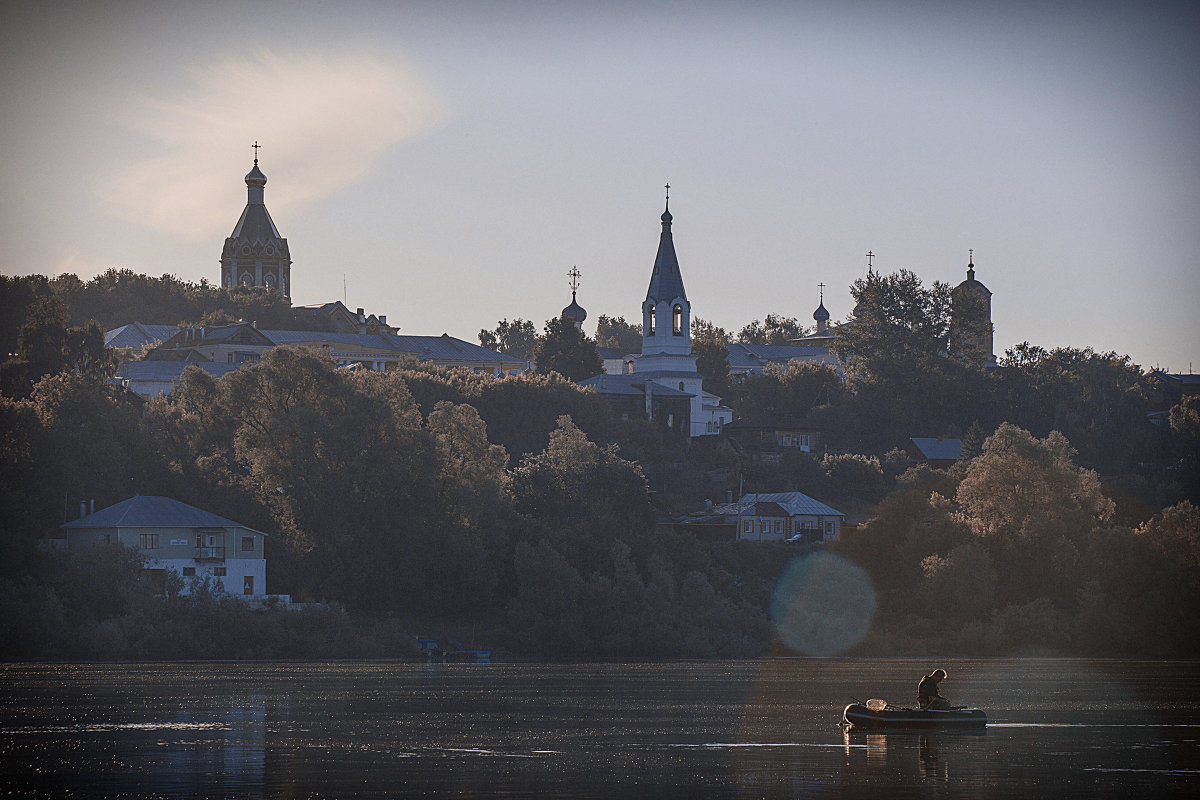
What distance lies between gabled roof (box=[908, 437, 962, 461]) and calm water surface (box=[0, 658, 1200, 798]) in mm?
59277

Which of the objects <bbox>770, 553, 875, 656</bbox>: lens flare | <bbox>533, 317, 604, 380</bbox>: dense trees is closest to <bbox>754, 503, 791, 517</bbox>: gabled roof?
<bbox>770, 553, 875, 656</bbox>: lens flare

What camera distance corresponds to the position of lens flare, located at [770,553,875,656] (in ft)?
283

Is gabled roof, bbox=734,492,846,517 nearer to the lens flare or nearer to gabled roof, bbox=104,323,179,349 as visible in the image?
the lens flare

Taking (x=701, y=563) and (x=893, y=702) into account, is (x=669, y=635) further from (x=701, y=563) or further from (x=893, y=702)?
(x=893, y=702)

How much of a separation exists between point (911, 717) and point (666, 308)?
9014cm

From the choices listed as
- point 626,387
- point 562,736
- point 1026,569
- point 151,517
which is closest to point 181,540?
point 151,517

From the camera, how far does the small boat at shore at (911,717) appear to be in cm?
5106

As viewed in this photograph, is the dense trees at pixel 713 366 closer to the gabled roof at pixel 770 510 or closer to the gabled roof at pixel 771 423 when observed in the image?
the gabled roof at pixel 771 423

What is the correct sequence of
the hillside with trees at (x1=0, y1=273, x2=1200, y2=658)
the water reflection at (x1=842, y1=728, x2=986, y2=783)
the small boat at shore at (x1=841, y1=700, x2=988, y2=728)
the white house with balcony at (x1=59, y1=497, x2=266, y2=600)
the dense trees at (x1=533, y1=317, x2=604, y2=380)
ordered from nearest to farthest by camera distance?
1. the water reflection at (x1=842, y1=728, x2=986, y2=783)
2. the small boat at shore at (x1=841, y1=700, x2=988, y2=728)
3. the hillside with trees at (x1=0, y1=273, x2=1200, y2=658)
4. the white house with balcony at (x1=59, y1=497, x2=266, y2=600)
5. the dense trees at (x1=533, y1=317, x2=604, y2=380)

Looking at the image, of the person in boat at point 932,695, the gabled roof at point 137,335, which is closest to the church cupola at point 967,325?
the gabled roof at point 137,335

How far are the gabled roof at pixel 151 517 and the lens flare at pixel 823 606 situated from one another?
81.2 ft

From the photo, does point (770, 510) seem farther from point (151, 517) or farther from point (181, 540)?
point (151, 517)

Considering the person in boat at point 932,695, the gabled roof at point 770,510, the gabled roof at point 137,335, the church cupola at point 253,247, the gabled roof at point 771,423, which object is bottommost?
the person in boat at point 932,695

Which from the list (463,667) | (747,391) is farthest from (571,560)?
(747,391)
